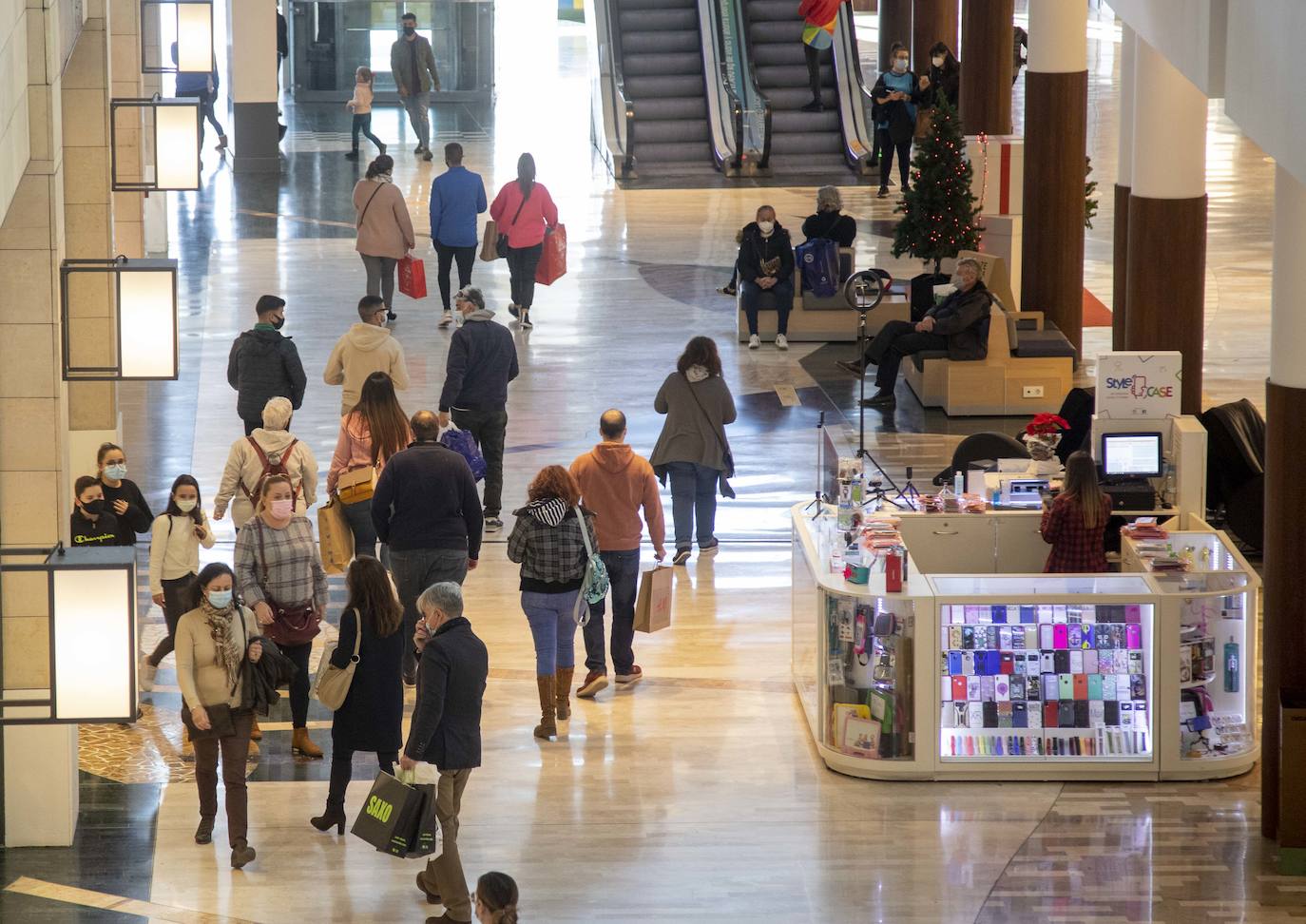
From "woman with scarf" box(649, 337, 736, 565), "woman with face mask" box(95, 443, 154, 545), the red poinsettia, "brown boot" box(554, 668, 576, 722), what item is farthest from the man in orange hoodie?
the red poinsettia

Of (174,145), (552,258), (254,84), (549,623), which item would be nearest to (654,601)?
(549,623)

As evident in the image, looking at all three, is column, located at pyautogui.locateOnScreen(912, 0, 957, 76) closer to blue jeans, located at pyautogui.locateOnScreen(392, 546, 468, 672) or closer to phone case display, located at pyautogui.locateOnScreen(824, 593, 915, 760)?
blue jeans, located at pyautogui.locateOnScreen(392, 546, 468, 672)

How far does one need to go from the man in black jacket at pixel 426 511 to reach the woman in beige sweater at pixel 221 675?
1521mm

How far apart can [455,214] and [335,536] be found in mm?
7048

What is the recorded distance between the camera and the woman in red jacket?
17.0 metres

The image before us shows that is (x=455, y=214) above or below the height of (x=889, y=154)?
below

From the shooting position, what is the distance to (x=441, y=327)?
1769cm

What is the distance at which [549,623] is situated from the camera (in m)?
9.45

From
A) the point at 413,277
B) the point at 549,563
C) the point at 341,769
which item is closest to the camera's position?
the point at 341,769

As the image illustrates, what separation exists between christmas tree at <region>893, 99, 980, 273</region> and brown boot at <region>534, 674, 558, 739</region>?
8267mm

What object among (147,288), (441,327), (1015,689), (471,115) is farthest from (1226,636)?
(471,115)

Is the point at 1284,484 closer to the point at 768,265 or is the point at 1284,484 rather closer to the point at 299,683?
the point at 299,683

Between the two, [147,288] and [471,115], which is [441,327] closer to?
[147,288]

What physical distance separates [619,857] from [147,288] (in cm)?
295
